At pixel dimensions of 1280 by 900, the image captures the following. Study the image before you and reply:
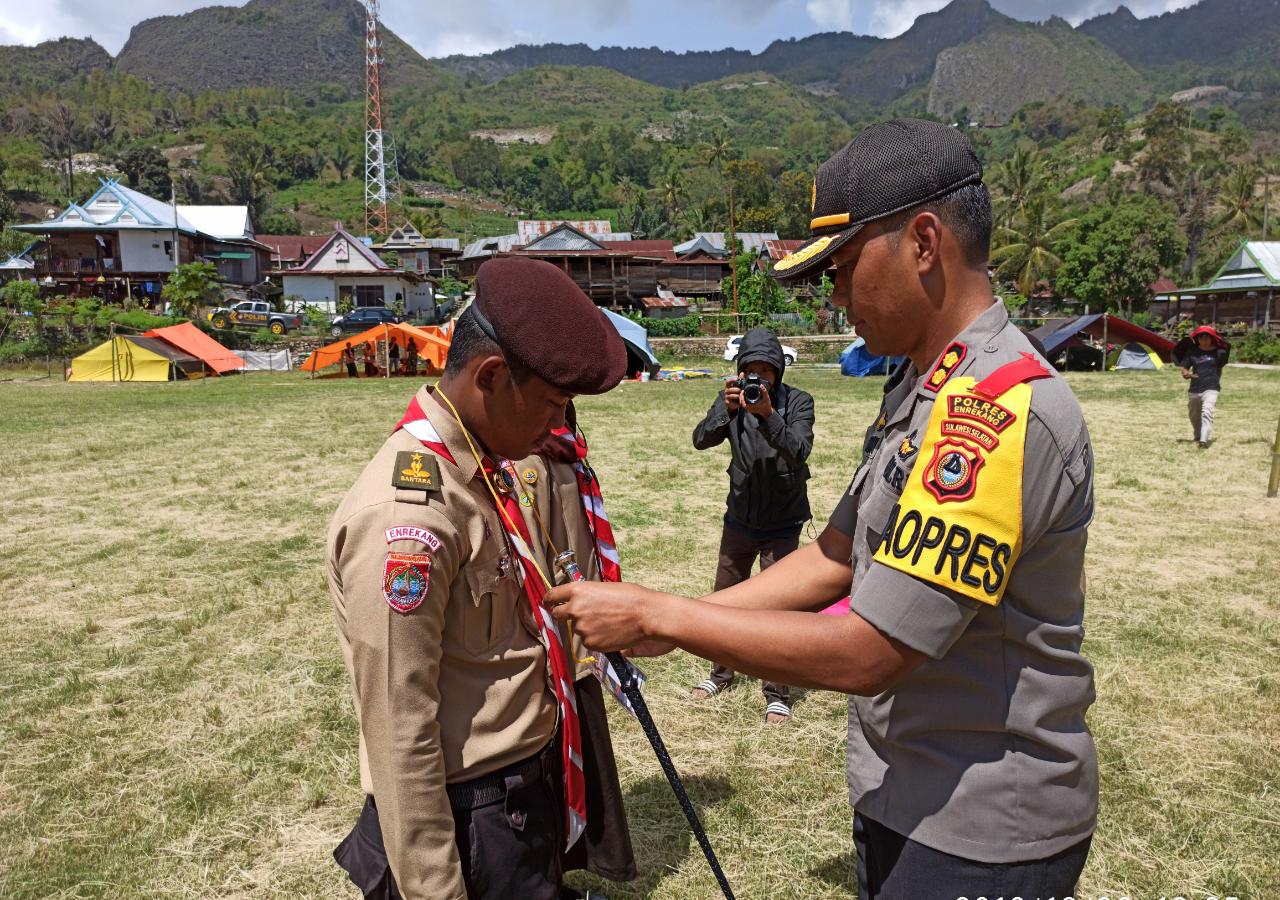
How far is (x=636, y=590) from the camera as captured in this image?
5.88 ft

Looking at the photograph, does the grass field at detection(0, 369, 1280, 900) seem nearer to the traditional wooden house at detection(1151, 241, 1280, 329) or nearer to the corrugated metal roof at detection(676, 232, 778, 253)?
the traditional wooden house at detection(1151, 241, 1280, 329)

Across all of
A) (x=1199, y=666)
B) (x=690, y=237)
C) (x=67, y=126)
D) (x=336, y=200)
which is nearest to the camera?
(x=1199, y=666)

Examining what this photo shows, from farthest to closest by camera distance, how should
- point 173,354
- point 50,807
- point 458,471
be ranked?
point 173,354, point 50,807, point 458,471

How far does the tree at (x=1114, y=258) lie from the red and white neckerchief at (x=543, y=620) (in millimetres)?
57192

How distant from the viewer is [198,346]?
32.6 m

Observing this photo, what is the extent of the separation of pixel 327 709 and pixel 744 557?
2.75 meters

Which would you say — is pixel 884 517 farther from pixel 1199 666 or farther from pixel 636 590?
pixel 1199 666

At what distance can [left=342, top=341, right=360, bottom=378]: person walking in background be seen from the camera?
3141cm

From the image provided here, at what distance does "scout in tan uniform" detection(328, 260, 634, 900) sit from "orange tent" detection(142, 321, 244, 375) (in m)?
34.1

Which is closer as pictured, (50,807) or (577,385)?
(577,385)

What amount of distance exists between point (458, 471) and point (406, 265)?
74.8 metres

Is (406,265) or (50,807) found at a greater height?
(406,265)

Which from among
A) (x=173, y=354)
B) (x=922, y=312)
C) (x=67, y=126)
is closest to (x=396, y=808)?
(x=922, y=312)

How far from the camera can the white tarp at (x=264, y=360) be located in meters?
35.7
